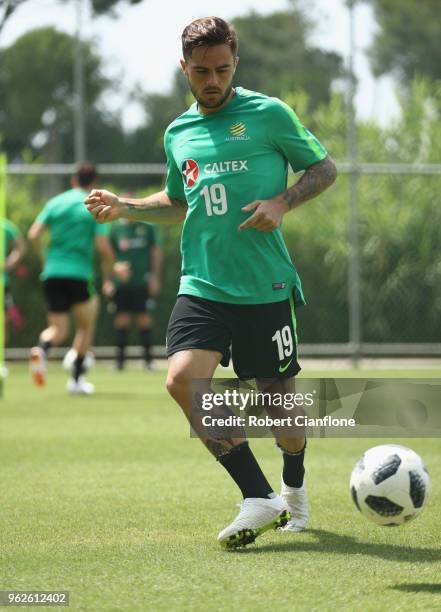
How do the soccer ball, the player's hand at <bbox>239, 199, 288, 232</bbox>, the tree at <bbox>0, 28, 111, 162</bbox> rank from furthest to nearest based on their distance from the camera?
the tree at <bbox>0, 28, 111, 162</bbox> → the player's hand at <bbox>239, 199, 288, 232</bbox> → the soccer ball

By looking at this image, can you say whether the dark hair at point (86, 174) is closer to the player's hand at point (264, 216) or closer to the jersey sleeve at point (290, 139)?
the jersey sleeve at point (290, 139)

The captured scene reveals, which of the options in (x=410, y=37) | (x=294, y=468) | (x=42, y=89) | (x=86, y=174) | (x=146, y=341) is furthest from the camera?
(x=410, y=37)

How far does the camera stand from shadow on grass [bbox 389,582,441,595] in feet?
12.2

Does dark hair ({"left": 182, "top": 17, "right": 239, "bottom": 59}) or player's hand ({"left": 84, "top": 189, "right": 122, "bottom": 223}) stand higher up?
dark hair ({"left": 182, "top": 17, "right": 239, "bottom": 59})

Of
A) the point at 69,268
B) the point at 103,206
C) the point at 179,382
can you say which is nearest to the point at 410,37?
the point at 69,268

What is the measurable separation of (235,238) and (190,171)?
377 millimetres

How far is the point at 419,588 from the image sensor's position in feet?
12.4

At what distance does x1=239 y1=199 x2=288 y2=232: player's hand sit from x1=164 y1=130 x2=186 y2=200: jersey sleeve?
1.86 feet

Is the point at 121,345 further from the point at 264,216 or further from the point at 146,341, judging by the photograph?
the point at 264,216

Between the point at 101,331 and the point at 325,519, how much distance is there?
11.3 meters

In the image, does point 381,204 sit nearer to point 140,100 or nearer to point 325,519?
point 140,100

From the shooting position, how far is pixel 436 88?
17.5 m

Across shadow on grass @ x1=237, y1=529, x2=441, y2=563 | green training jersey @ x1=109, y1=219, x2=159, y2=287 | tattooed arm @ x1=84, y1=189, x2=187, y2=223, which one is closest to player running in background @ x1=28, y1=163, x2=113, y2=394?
green training jersey @ x1=109, y1=219, x2=159, y2=287

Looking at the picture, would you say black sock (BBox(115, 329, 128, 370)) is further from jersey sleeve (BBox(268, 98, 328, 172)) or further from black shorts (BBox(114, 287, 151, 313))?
jersey sleeve (BBox(268, 98, 328, 172))
